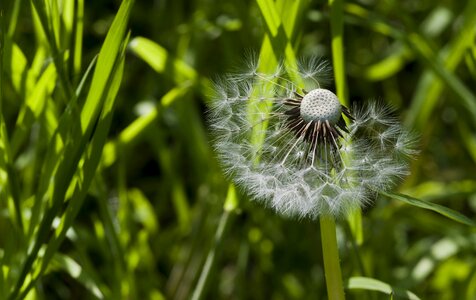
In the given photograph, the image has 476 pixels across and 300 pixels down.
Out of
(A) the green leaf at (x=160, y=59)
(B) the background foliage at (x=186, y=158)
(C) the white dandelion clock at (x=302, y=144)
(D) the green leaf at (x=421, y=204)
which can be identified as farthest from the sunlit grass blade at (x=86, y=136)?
(A) the green leaf at (x=160, y=59)

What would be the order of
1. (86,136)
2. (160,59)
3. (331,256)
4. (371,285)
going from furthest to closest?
(160,59) < (371,285) < (86,136) < (331,256)

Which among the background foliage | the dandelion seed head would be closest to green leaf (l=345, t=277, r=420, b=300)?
the background foliage

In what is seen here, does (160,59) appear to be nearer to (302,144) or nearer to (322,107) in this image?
(302,144)

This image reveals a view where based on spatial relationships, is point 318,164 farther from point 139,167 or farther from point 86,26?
point 86,26

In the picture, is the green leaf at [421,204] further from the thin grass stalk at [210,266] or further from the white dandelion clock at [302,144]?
the thin grass stalk at [210,266]

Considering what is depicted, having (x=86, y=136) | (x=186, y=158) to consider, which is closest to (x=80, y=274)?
(x=86, y=136)
